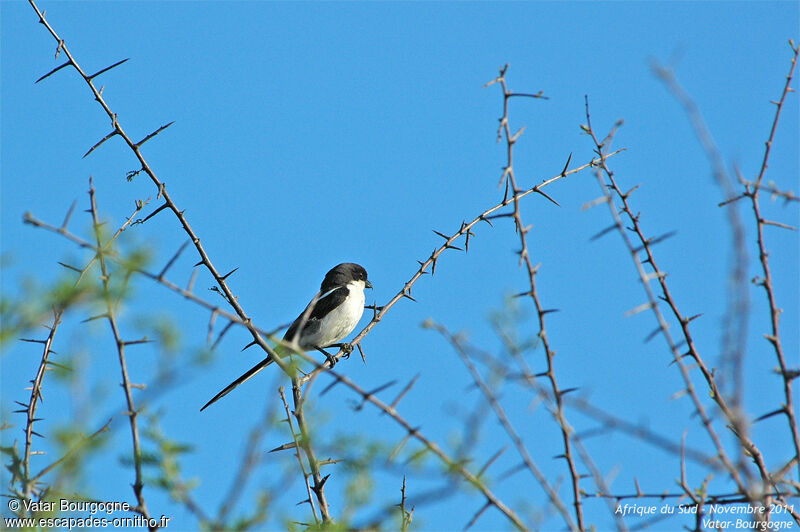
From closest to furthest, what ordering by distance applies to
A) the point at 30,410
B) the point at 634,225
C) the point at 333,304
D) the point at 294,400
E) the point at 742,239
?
the point at 742,239, the point at 634,225, the point at 30,410, the point at 294,400, the point at 333,304

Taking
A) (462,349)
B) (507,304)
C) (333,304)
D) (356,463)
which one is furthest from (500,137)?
(333,304)

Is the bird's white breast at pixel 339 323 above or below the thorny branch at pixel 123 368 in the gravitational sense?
above

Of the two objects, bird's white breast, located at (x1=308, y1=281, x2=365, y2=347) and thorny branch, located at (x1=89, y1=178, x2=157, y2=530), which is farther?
bird's white breast, located at (x1=308, y1=281, x2=365, y2=347)

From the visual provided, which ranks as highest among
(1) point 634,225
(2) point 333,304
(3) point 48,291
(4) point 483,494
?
(2) point 333,304

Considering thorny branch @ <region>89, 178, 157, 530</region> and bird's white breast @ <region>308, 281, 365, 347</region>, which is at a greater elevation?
bird's white breast @ <region>308, 281, 365, 347</region>

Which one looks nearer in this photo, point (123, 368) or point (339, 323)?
point (123, 368)

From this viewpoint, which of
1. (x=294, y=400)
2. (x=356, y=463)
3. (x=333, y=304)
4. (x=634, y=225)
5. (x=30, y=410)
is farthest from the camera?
(x=333, y=304)

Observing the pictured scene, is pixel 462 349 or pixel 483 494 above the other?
pixel 462 349

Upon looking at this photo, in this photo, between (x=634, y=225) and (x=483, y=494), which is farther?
(x=634, y=225)

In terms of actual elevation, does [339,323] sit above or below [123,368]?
above

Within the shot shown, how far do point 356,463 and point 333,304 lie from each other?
585cm

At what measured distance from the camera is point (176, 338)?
2598 millimetres

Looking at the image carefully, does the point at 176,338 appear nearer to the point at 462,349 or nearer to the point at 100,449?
the point at 100,449

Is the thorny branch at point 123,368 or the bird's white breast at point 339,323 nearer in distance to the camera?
the thorny branch at point 123,368
